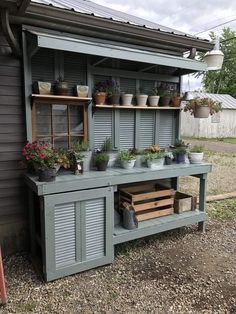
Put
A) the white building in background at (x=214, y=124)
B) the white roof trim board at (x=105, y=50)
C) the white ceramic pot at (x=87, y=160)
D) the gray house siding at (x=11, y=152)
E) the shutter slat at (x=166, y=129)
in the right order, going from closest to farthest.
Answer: the white roof trim board at (x=105, y=50) → the gray house siding at (x=11, y=152) → the white ceramic pot at (x=87, y=160) → the shutter slat at (x=166, y=129) → the white building in background at (x=214, y=124)

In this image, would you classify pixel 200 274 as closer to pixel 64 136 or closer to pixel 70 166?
pixel 70 166

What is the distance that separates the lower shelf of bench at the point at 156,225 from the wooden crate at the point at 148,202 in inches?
3.1

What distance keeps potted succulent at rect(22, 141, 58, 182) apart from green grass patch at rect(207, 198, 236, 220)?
2887 millimetres

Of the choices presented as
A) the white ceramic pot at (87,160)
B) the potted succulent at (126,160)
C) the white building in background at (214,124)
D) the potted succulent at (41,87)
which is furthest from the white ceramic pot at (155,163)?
the white building in background at (214,124)

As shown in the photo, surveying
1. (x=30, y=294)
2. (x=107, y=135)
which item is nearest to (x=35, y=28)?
(x=107, y=135)

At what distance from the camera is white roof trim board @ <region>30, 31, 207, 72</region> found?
7.70 ft

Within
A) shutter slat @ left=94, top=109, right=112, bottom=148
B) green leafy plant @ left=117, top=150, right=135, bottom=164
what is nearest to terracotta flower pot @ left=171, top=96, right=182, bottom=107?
shutter slat @ left=94, top=109, right=112, bottom=148

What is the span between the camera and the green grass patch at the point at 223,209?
4.25m

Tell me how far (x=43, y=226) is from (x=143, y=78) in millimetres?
2286

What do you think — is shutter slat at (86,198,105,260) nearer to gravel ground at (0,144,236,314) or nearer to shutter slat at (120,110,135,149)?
gravel ground at (0,144,236,314)

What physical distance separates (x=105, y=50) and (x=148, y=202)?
196 cm

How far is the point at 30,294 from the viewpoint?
7.57 ft

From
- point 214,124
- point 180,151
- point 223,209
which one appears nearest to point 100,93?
point 180,151

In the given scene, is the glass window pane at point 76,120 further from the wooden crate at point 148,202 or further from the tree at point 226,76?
the tree at point 226,76
